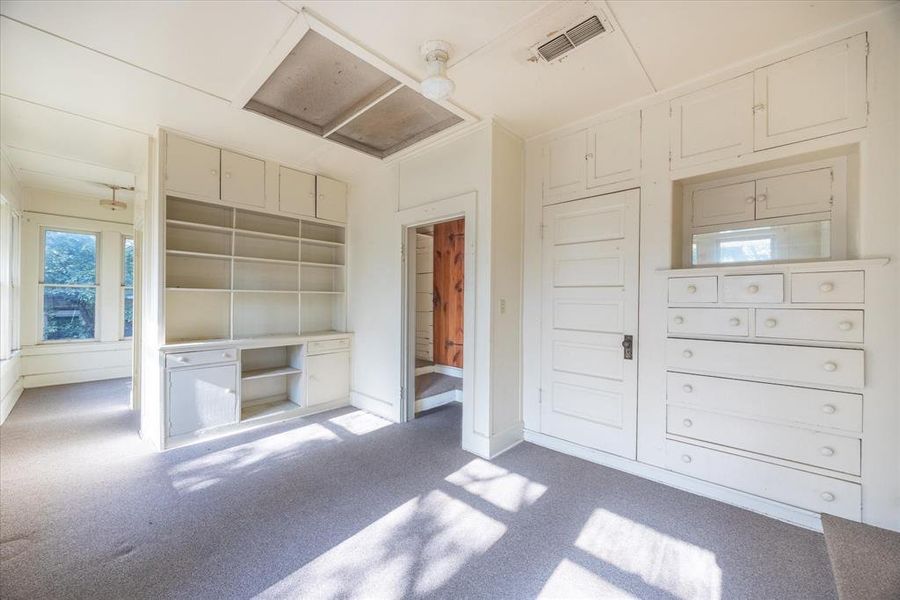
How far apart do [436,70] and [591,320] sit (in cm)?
206

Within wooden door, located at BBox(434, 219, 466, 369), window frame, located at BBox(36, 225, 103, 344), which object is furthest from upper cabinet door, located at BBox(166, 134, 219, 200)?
window frame, located at BBox(36, 225, 103, 344)

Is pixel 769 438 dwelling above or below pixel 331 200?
below

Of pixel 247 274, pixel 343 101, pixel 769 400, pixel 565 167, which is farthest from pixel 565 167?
pixel 247 274

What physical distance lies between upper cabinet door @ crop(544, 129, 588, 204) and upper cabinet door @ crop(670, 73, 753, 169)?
0.63 m

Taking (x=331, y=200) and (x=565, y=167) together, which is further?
(x=331, y=200)

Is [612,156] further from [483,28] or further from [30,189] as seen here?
[30,189]

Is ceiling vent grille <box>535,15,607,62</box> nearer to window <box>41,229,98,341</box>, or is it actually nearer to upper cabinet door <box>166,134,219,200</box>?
upper cabinet door <box>166,134,219,200</box>

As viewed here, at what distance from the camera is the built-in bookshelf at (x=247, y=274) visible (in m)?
3.42

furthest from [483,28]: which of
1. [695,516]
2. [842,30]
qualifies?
[695,516]

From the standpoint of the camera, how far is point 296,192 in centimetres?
387

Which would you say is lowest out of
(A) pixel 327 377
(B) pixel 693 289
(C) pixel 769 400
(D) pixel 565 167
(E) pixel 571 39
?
(A) pixel 327 377

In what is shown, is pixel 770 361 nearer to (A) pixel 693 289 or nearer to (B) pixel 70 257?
(A) pixel 693 289

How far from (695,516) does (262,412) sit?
3.72 meters

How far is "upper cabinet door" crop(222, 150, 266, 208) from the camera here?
3354 millimetres
